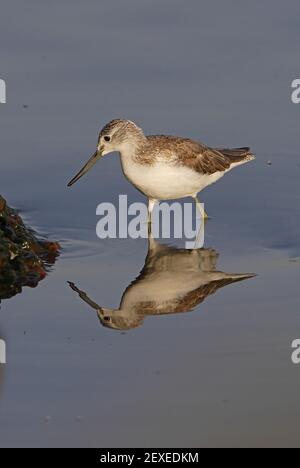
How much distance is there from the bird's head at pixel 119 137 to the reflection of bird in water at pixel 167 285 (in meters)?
1.18

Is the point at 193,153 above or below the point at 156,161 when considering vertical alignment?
above

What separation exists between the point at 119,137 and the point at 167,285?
2414 millimetres

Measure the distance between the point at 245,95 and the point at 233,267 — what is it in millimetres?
4277

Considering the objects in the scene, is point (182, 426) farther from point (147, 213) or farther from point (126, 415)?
point (147, 213)

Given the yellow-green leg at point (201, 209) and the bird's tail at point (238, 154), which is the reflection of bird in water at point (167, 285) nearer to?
the yellow-green leg at point (201, 209)

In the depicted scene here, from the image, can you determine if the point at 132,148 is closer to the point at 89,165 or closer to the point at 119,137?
the point at 119,137

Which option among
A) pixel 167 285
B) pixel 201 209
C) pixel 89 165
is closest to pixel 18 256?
pixel 167 285

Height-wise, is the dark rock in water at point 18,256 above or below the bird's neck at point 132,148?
→ below

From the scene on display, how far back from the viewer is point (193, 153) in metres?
14.7

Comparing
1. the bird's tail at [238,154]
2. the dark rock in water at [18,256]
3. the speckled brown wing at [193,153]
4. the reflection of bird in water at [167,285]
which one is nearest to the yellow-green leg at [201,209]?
the speckled brown wing at [193,153]

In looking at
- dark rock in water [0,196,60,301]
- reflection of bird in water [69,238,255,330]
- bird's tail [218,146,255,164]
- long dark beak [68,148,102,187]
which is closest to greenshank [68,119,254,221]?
long dark beak [68,148,102,187]

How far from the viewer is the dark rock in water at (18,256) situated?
12.5 m

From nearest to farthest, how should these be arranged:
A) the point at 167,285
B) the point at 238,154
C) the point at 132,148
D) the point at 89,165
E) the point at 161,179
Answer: the point at 167,285
the point at 161,179
the point at 132,148
the point at 89,165
the point at 238,154

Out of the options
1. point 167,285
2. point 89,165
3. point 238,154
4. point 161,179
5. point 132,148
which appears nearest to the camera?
point 167,285
